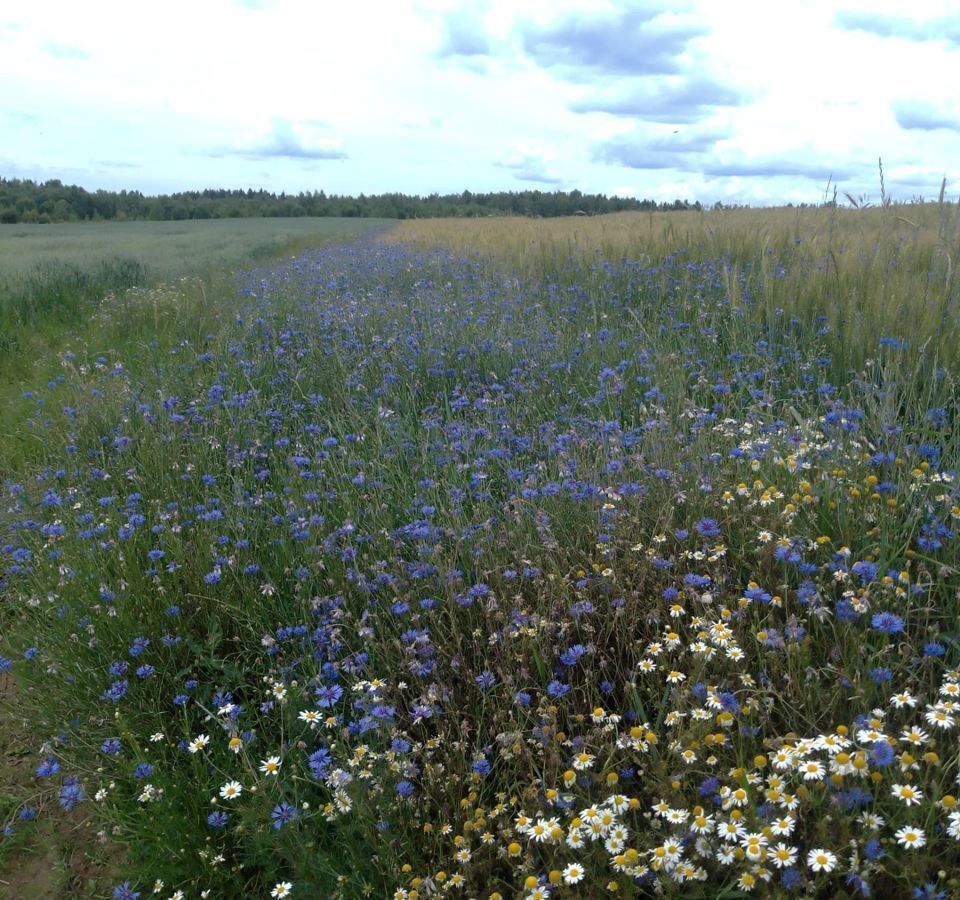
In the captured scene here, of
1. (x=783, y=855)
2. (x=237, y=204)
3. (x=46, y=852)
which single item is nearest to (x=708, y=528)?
(x=783, y=855)

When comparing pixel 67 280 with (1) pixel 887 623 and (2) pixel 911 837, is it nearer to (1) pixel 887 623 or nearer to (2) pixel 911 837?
(1) pixel 887 623

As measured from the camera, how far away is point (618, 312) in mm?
6352

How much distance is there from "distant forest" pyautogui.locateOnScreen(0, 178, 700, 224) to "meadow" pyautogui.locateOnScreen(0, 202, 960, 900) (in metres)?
45.6

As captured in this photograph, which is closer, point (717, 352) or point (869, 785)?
point (869, 785)

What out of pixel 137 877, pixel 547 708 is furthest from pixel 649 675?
pixel 137 877

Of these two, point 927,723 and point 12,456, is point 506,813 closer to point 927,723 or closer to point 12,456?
point 927,723

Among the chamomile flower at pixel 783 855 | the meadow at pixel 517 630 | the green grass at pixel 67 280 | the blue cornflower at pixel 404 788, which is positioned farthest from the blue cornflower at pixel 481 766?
the green grass at pixel 67 280

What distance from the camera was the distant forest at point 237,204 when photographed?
50.1 metres

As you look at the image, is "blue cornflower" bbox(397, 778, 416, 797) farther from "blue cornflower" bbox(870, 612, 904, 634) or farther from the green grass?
the green grass

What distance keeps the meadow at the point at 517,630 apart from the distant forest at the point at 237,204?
4561cm

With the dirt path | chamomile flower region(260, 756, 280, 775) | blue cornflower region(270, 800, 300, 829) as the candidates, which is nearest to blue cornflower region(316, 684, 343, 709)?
chamomile flower region(260, 756, 280, 775)

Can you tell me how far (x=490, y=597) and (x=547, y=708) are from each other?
0.54 m

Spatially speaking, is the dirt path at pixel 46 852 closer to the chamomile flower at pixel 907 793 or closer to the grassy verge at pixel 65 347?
the grassy verge at pixel 65 347

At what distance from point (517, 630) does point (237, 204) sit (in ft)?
224
